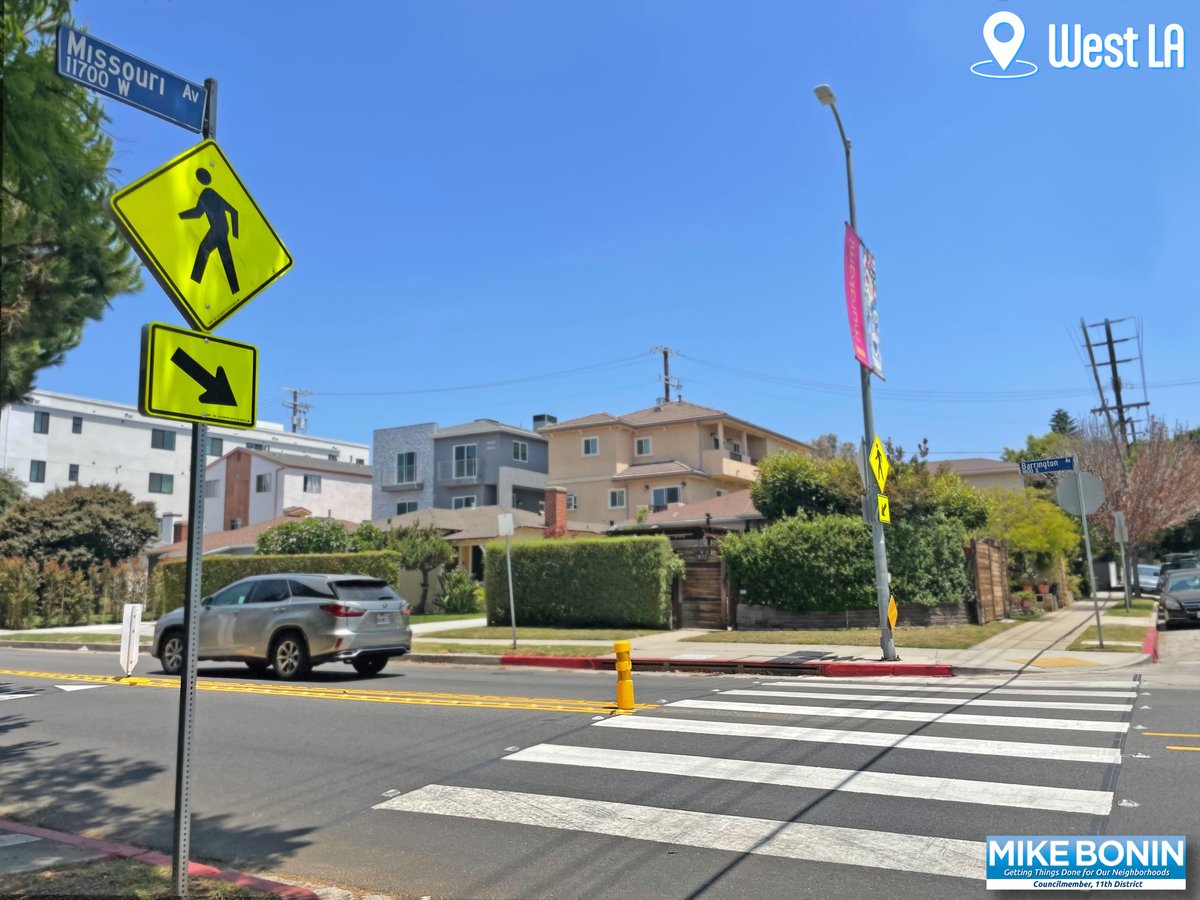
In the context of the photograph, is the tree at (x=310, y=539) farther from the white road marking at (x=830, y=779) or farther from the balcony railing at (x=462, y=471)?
the white road marking at (x=830, y=779)

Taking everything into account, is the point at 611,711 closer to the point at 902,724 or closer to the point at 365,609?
the point at 902,724

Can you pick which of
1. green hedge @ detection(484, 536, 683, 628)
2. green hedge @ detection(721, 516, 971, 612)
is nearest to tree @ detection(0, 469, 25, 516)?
green hedge @ detection(484, 536, 683, 628)

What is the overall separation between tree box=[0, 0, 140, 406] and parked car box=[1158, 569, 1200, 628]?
2244 cm

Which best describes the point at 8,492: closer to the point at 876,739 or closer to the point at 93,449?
the point at 93,449

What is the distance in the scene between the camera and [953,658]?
15070 mm

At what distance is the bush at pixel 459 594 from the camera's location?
105ft

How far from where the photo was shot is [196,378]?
4.26m

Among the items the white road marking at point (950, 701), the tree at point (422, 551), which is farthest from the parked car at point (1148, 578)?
the white road marking at point (950, 701)

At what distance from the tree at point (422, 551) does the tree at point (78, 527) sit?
17019 mm

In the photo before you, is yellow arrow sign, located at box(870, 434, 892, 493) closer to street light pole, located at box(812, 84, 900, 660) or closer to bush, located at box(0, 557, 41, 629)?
street light pole, located at box(812, 84, 900, 660)

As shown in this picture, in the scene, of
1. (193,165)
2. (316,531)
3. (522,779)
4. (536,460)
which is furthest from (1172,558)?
(193,165)

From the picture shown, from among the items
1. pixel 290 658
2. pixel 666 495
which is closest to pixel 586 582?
pixel 290 658

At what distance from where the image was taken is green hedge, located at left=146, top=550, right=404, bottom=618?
28.4 m

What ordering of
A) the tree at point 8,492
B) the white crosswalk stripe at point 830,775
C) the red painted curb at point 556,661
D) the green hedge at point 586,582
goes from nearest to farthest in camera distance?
the white crosswalk stripe at point 830,775 → the red painted curb at point 556,661 → the green hedge at point 586,582 → the tree at point 8,492
